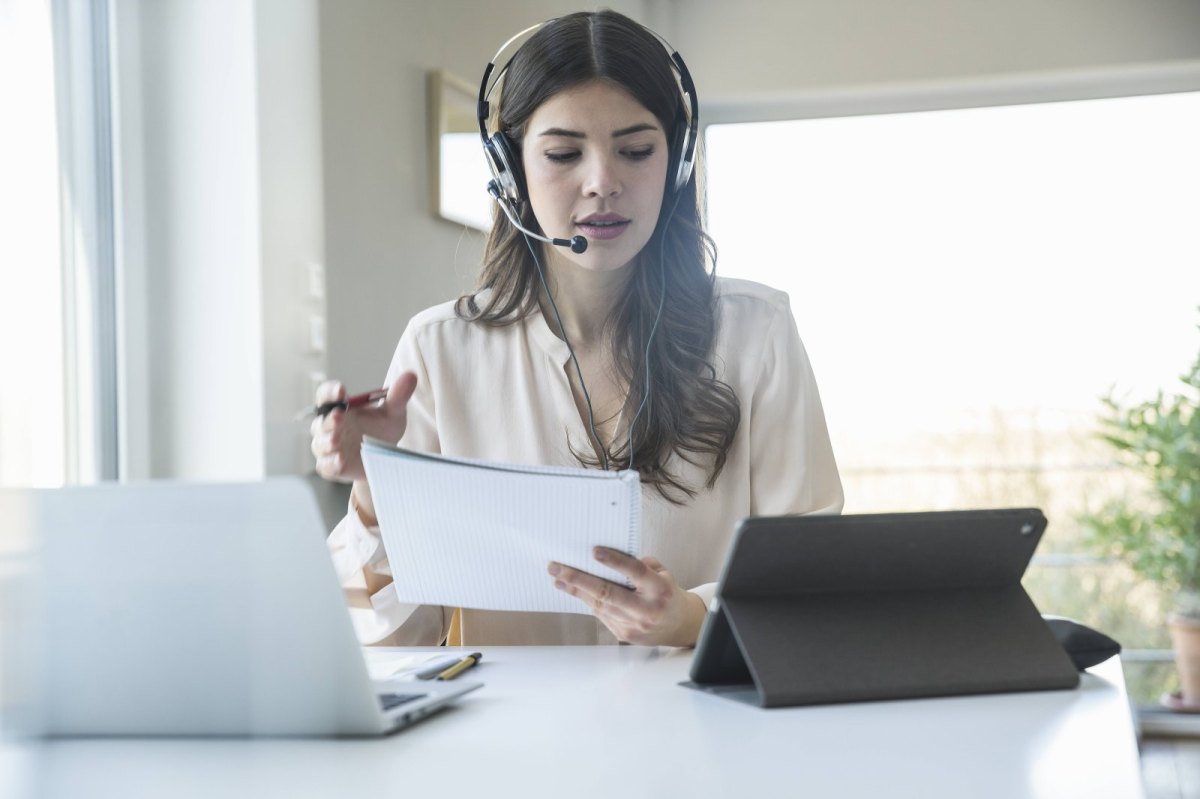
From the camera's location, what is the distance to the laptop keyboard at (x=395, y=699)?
84 cm

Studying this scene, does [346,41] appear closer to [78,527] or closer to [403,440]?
[403,440]

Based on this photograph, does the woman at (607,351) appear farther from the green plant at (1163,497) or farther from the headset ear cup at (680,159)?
the green plant at (1163,497)

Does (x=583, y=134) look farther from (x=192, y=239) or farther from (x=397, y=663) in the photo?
(x=192, y=239)

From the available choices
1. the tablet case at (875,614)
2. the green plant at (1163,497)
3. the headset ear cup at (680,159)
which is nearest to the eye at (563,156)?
the headset ear cup at (680,159)

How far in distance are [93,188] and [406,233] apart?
0.76m

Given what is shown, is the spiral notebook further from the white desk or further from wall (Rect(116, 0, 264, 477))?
wall (Rect(116, 0, 264, 477))

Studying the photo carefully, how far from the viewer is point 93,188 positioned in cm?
208

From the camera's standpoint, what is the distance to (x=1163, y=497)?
135 inches

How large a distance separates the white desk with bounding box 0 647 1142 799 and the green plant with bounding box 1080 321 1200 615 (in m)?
2.74

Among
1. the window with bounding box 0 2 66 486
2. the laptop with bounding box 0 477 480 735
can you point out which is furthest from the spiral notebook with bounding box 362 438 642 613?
the window with bounding box 0 2 66 486

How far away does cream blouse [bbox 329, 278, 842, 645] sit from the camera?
4.88 feet

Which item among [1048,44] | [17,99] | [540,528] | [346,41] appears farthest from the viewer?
[1048,44]

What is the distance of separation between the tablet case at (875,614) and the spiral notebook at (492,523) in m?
0.13

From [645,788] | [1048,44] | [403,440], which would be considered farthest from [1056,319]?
[645,788]
